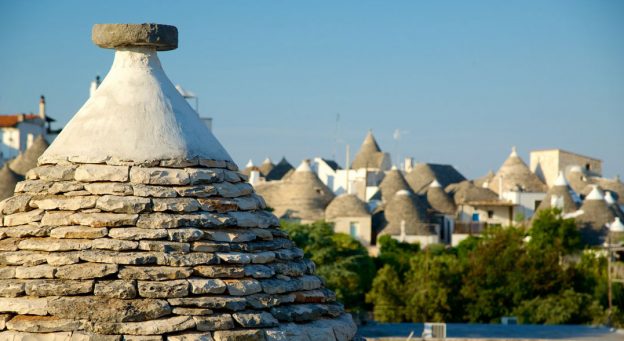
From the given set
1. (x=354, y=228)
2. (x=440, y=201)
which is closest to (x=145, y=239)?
(x=354, y=228)

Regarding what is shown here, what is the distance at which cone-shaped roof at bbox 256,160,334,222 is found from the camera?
5444cm

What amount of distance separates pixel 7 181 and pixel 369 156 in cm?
4124

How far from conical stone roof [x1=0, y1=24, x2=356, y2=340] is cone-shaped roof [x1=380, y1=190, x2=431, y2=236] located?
46.4 metres

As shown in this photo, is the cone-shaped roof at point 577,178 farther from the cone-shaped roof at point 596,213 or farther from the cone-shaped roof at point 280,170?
the cone-shaped roof at point 280,170

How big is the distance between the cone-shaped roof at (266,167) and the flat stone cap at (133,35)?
2550 inches

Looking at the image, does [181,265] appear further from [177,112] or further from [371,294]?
[371,294]

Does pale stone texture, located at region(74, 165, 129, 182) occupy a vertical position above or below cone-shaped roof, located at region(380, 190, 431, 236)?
below

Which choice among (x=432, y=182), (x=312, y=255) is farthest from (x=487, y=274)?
(x=432, y=182)

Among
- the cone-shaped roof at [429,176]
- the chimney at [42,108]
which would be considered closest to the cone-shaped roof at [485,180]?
the cone-shaped roof at [429,176]

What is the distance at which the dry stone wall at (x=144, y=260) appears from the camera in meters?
5.89

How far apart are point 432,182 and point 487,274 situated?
85.3 feet

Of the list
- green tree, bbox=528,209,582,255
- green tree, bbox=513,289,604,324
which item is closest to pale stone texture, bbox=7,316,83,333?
green tree, bbox=513,289,604,324

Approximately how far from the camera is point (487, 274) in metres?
38.2

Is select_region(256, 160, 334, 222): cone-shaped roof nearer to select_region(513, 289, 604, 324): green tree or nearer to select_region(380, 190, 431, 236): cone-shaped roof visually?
select_region(380, 190, 431, 236): cone-shaped roof
